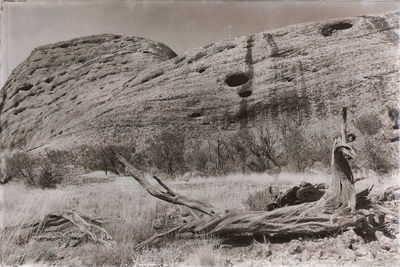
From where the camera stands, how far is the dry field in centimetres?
402

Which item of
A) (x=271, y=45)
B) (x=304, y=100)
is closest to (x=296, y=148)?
(x=304, y=100)

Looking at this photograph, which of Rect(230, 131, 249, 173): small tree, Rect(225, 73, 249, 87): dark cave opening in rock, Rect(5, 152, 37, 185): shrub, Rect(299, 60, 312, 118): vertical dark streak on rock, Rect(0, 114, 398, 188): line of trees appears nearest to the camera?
Rect(0, 114, 398, 188): line of trees

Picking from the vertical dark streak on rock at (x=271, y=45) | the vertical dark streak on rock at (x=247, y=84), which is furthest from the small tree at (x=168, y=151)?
the vertical dark streak on rock at (x=271, y=45)

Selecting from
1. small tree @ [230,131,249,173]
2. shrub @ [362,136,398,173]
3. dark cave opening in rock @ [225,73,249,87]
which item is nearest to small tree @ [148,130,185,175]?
small tree @ [230,131,249,173]

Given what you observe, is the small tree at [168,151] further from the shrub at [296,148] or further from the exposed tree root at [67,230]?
the exposed tree root at [67,230]

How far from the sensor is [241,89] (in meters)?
14.5

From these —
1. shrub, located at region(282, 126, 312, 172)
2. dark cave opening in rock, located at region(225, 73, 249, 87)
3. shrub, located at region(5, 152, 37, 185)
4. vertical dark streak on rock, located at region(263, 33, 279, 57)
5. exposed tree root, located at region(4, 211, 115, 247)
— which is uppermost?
vertical dark streak on rock, located at region(263, 33, 279, 57)

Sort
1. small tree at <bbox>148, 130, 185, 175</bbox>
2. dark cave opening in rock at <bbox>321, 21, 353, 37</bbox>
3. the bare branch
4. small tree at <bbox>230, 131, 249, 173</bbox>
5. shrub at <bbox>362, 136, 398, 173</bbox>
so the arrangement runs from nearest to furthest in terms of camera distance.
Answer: the bare branch → shrub at <bbox>362, 136, 398, 173</bbox> → small tree at <bbox>230, 131, 249, 173</bbox> → small tree at <bbox>148, 130, 185, 175</bbox> → dark cave opening in rock at <bbox>321, 21, 353, 37</bbox>

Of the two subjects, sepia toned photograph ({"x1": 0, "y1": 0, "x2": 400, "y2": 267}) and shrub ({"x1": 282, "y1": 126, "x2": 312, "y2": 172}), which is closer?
sepia toned photograph ({"x1": 0, "y1": 0, "x2": 400, "y2": 267})

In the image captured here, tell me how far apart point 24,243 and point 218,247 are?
95.5 inches

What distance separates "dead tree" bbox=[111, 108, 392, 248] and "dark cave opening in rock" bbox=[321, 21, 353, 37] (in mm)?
10639

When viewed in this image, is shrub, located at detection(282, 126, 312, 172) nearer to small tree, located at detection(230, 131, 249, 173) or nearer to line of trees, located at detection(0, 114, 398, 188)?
line of trees, located at detection(0, 114, 398, 188)

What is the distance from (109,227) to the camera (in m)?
4.95

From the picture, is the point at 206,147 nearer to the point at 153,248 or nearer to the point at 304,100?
the point at 304,100
